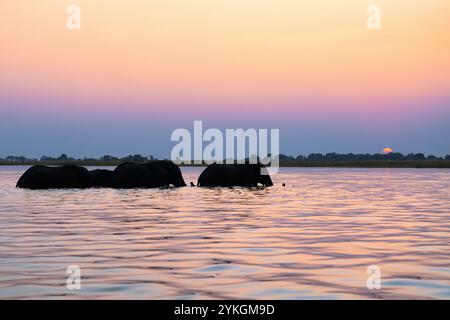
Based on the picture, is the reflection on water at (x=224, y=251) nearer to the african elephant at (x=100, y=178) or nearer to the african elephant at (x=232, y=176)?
the african elephant at (x=100, y=178)

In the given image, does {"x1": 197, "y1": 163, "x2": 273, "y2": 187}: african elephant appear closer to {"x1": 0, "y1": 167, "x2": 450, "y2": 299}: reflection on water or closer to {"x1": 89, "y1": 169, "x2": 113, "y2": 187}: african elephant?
{"x1": 89, "y1": 169, "x2": 113, "y2": 187}: african elephant

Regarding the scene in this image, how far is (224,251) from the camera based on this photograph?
14.6 m

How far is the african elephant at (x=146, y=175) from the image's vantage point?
43.2 meters

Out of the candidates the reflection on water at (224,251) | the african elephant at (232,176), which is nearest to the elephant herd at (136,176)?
the african elephant at (232,176)

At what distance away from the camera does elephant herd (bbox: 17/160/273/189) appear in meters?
42.1

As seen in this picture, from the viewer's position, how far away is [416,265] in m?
12.9

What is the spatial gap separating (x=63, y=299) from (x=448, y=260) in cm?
697

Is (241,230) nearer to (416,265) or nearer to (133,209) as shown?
(416,265)

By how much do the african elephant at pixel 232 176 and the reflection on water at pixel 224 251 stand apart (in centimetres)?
1847

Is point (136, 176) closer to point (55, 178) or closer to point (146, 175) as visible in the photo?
point (146, 175)

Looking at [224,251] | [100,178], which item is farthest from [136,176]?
[224,251]

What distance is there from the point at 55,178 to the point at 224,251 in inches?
1145

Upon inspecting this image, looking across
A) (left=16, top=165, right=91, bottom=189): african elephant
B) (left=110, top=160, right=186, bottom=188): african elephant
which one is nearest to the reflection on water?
(left=16, top=165, right=91, bottom=189): african elephant
